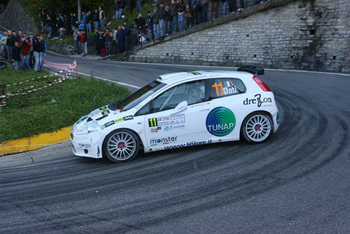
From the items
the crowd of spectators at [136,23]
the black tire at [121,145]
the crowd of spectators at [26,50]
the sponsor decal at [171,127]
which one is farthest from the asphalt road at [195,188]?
the crowd of spectators at [136,23]

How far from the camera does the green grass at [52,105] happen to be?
411 inches

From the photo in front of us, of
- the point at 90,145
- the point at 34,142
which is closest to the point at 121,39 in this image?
the point at 34,142

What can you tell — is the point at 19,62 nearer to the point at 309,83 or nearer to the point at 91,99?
the point at 91,99

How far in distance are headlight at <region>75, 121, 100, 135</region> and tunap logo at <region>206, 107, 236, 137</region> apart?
6.96 ft

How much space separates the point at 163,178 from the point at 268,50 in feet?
53.6

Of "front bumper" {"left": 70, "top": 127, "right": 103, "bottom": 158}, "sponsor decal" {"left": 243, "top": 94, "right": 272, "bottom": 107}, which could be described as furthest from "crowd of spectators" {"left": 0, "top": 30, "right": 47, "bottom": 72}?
"sponsor decal" {"left": 243, "top": 94, "right": 272, "bottom": 107}

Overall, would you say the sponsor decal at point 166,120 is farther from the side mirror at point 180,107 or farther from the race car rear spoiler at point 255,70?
the race car rear spoiler at point 255,70

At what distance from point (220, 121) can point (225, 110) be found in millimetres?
239

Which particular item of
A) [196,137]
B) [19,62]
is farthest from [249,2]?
[196,137]

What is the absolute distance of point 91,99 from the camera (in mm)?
12820

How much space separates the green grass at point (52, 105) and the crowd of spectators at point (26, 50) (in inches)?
109

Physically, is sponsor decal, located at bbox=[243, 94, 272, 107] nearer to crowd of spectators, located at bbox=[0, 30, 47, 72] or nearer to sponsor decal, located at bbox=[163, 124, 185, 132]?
sponsor decal, located at bbox=[163, 124, 185, 132]

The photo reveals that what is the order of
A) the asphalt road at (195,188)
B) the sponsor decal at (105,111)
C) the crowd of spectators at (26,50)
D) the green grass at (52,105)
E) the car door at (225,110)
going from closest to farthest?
1. the asphalt road at (195,188)
2. the car door at (225,110)
3. the sponsor decal at (105,111)
4. the green grass at (52,105)
5. the crowd of spectators at (26,50)

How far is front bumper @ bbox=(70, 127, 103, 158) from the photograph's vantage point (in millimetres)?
8258
